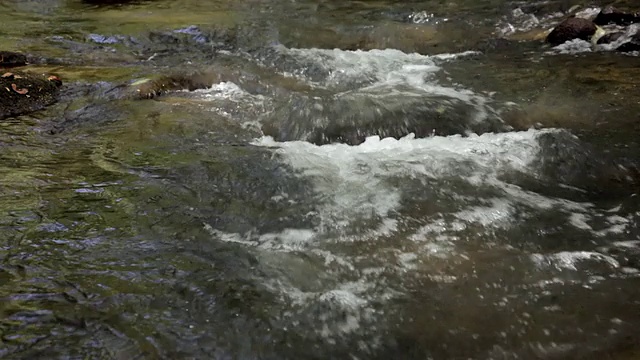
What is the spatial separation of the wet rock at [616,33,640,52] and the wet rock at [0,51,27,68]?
27.5 feet

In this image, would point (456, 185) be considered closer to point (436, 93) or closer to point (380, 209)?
point (380, 209)

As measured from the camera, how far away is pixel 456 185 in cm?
375

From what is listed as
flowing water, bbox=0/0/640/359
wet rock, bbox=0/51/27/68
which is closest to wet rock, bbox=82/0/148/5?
flowing water, bbox=0/0/640/359

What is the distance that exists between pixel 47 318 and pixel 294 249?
4.45 ft

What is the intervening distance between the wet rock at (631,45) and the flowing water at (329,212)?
0.96 feet

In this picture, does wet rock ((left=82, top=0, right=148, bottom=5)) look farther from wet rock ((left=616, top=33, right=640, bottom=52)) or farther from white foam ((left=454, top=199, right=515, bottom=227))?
white foam ((left=454, top=199, right=515, bottom=227))

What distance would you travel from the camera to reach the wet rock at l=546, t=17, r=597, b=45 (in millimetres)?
7289

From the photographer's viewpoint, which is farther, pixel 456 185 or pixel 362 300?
pixel 456 185

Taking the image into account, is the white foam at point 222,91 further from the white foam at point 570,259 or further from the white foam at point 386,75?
the white foam at point 570,259

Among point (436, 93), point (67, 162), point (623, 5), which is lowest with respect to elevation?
point (67, 162)

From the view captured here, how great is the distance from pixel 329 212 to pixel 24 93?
161 inches

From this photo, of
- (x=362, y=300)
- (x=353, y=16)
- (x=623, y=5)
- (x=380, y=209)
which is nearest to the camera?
(x=362, y=300)

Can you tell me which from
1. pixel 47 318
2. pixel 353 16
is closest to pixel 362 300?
pixel 47 318

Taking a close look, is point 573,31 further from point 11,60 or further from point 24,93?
point 11,60
